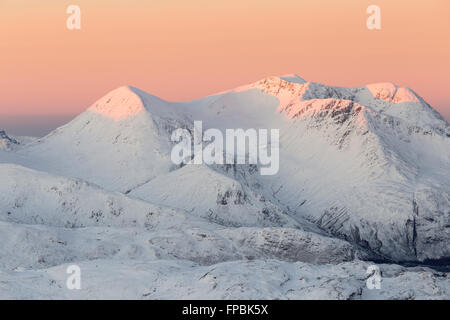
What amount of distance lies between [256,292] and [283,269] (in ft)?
59.1

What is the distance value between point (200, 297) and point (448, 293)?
41.2m

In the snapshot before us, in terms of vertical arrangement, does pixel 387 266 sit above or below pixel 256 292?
below

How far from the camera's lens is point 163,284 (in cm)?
14250

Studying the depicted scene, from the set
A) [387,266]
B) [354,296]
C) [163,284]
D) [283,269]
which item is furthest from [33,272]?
[387,266]
